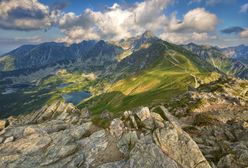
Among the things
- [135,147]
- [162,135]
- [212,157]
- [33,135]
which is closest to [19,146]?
[33,135]

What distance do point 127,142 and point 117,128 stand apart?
5.65 meters

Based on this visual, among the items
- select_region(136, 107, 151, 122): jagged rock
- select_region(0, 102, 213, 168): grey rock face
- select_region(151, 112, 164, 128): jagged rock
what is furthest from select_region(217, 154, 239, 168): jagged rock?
select_region(136, 107, 151, 122): jagged rock

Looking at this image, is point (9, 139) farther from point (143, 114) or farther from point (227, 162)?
point (227, 162)

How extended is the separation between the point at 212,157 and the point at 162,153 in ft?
35.1

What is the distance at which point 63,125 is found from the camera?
6297cm

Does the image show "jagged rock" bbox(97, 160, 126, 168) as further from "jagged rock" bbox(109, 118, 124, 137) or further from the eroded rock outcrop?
"jagged rock" bbox(109, 118, 124, 137)

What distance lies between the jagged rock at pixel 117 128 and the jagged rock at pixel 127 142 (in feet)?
8.37

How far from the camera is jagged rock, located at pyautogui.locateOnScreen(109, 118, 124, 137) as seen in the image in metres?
51.7

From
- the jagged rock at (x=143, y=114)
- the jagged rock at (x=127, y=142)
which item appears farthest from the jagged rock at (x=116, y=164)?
the jagged rock at (x=143, y=114)

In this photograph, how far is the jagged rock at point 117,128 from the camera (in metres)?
51.7

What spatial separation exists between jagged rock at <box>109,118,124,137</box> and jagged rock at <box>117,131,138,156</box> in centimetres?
255

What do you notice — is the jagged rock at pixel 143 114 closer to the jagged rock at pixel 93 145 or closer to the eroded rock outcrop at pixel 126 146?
the eroded rock outcrop at pixel 126 146

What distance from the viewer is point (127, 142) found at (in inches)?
1877

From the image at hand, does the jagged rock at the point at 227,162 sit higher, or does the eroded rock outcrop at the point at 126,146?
the eroded rock outcrop at the point at 126,146
